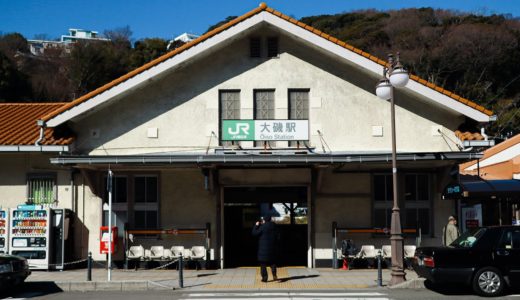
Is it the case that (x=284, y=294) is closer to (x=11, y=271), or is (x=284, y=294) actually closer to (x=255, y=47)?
(x=11, y=271)

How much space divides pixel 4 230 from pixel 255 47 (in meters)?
9.41

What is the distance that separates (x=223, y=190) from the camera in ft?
60.1

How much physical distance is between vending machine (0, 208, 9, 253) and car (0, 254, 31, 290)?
149 inches

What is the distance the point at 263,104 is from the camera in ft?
59.2

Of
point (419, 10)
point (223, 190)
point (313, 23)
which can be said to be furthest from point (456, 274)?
point (313, 23)

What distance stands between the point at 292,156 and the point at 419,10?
7009 centimetres

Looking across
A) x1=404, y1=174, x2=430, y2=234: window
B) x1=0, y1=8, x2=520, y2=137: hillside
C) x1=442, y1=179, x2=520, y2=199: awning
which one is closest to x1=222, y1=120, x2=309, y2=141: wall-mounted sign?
x1=404, y1=174, x2=430, y2=234: window

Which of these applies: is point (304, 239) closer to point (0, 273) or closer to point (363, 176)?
point (363, 176)

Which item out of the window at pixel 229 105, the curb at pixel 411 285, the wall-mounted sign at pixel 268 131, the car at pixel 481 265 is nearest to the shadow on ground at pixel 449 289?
A: the curb at pixel 411 285

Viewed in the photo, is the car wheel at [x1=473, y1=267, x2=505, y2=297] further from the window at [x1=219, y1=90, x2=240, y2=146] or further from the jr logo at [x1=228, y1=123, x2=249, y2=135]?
the window at [x1=219, y1=90, x2=240, y2=146]

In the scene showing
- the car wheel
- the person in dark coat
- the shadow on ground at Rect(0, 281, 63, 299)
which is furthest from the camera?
the person in dark coat

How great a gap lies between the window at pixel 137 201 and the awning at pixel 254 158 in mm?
2472

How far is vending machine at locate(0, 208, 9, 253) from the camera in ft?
56.7

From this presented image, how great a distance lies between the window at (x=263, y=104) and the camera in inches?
709
